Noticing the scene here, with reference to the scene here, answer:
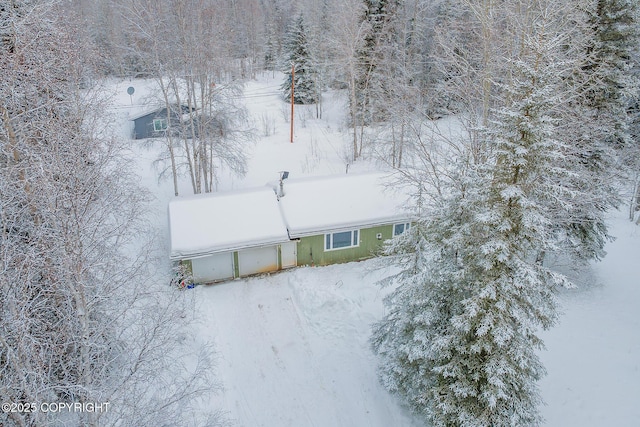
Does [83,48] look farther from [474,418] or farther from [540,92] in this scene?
[474,418]

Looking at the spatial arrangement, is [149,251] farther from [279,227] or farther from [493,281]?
[493,281]

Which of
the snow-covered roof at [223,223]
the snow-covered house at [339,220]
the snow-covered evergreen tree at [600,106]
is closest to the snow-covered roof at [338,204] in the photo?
the snow-covered house at [339,220]

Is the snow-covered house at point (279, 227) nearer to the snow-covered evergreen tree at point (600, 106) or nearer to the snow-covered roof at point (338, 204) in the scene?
the snow-covered roof at point (338, 204)

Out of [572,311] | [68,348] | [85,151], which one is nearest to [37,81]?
[85,151]

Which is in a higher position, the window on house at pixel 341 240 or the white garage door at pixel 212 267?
the window on house at pixel 341 240

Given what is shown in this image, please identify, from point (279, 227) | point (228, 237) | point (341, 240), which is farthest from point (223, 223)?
point (341, 240)

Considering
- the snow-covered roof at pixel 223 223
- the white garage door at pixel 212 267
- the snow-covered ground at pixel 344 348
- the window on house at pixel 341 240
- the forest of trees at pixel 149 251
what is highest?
the forest of trees at pixel 149 251
